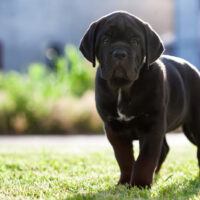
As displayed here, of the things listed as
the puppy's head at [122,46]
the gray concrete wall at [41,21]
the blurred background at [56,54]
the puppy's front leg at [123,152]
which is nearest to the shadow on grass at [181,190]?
the puppy's front leg at [123,152]

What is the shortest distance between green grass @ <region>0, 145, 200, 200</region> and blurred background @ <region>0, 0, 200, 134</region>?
206 inches

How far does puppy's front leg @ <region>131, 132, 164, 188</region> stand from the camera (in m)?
3.75

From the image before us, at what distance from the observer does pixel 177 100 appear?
432 centimetres

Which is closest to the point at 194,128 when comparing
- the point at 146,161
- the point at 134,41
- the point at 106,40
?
the point at 146,161

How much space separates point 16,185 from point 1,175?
580 mm

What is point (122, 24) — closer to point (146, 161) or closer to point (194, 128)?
point (146, 161)

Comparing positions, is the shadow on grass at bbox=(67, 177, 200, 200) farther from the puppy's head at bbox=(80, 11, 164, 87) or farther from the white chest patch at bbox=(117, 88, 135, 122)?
the puppy's head at bbox=(80, 11, 164, 87)

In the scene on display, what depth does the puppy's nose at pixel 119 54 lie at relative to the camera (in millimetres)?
3608

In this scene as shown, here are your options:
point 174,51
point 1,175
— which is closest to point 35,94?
point 1,175

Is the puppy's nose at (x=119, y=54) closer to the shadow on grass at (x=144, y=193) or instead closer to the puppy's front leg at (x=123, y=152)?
the puppy's front leg at (x=123, y=152)

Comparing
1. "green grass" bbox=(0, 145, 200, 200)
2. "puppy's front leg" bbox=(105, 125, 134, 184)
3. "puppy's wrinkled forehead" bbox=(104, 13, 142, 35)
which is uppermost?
"puppy's wrinkled forehead" bbox=(104, 13, 142, 35)

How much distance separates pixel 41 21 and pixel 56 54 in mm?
1980

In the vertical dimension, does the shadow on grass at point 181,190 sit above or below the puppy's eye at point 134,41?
below

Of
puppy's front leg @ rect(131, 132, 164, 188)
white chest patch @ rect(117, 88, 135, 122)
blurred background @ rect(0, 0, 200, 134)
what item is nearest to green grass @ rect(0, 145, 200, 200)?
puppy's front leg @ rect(131, 132, 164, 188)
